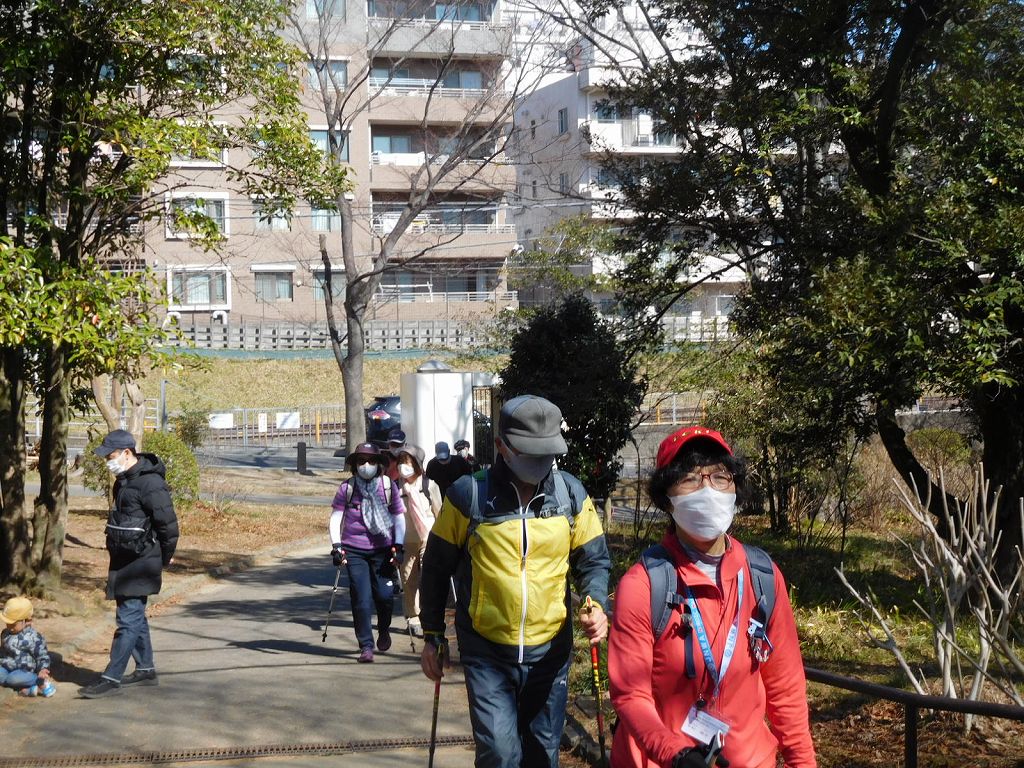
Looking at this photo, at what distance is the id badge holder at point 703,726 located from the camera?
3.06 meters

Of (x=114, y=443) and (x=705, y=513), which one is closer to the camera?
(x=705, y=513)

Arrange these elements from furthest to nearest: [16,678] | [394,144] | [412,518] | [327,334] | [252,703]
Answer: [327,334] < [394,144] < [412,518] < [16,678] < [252,703]

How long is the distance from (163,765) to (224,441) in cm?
3000

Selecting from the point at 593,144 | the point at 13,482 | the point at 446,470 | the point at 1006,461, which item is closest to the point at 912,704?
the point at 1006,461

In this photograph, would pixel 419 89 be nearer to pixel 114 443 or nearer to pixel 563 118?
pixel 563 118

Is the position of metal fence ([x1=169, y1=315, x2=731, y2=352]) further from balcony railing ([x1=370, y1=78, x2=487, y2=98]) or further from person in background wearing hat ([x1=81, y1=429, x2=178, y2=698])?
person in background wearing hat ([x1=81, y1=429, x2=178, y2=698])

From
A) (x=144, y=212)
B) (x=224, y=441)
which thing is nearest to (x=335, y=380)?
(x=224, y=441)

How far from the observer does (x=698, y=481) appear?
332 cm

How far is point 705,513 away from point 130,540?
19.5 feet

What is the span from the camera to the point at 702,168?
11.6 m

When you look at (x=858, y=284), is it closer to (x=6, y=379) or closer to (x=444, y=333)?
(x=6, y=379)

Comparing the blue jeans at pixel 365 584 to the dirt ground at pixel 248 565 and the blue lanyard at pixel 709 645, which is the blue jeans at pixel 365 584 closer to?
the dirt ground at pixel 248 565

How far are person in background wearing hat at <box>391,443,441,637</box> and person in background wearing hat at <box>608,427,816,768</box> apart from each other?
664 centimetres

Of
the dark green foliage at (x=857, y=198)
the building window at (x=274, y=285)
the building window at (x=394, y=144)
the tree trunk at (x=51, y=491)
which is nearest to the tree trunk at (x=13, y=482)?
the tree trunk at (x=51, y=491)
